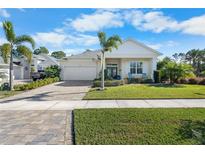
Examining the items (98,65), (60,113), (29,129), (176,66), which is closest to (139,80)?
(176,66)

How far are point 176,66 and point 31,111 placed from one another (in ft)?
55.3

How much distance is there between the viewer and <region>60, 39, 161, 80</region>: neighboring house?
26.7 m

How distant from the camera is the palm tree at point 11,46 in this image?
18.2 meters

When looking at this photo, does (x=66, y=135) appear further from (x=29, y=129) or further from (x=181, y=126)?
(x=181, y=126)

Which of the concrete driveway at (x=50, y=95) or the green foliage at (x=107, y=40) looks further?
the green foliage at (x=107, y=40)

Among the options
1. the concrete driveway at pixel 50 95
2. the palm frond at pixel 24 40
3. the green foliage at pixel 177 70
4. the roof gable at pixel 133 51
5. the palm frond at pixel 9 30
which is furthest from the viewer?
the roof gable at pixel 133 51

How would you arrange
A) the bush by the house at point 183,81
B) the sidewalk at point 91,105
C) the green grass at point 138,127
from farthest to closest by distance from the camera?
the bush by the house at point 183,81, the sidewalk at point 91,105, the green grass at point 138,127

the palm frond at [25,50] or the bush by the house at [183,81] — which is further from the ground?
the palm frond at [25,50]

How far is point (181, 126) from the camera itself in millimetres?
6699

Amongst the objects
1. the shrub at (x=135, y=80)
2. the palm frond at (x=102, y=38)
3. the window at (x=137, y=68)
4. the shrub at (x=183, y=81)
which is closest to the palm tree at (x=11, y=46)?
the palm frond at (x=102, y=38)

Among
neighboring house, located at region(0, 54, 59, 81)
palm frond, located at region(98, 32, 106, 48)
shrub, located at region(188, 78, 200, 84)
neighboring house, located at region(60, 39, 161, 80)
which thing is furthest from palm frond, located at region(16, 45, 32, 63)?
neighboring house, located at region(0, 54, 59, 81)

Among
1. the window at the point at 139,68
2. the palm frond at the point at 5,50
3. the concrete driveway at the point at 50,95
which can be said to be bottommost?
the concrete driveway at the point at 50,95

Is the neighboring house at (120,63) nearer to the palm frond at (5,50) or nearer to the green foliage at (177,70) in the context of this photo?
the green foliage at (177,70)

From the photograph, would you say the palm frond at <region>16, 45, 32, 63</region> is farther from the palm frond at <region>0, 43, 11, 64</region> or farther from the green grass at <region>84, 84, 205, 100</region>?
the green grass at <region>84, 84, 205, 100</region>
